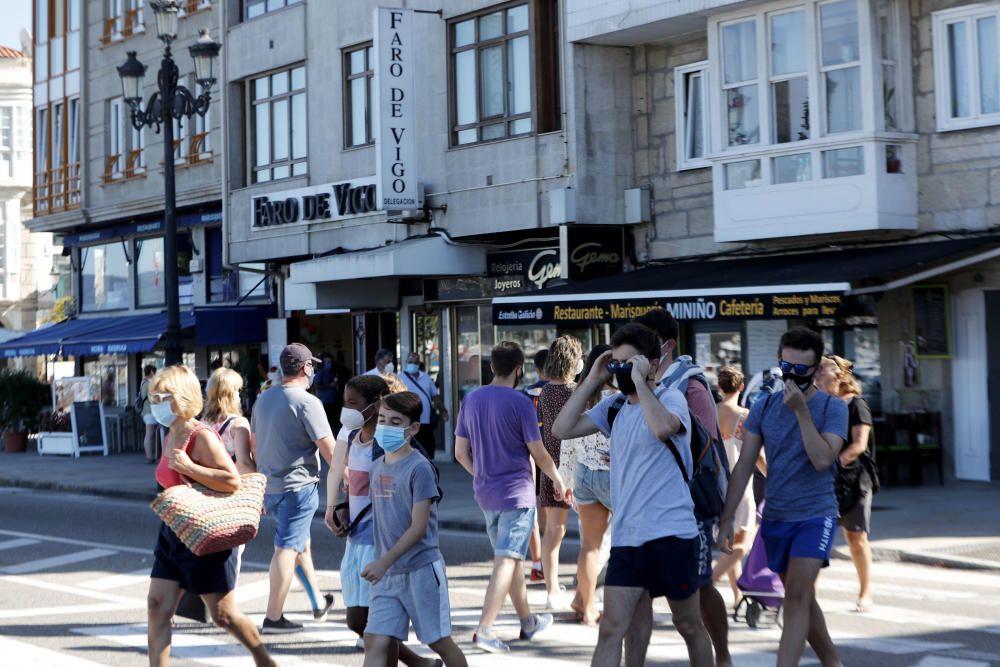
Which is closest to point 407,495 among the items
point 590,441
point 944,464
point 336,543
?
point 590,441

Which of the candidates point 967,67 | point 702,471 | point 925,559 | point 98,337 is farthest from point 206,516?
point 98,337

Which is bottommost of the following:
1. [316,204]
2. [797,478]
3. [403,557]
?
[403,557]

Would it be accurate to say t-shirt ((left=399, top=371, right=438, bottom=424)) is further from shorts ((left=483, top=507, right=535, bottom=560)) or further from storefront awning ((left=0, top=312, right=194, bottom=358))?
shorts ((left=483, top=507, right=535, bottom=560))

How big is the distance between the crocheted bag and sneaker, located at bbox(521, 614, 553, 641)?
2.30 metres

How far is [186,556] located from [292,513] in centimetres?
213

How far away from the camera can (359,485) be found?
25.9 feet

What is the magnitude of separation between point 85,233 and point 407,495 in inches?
1215

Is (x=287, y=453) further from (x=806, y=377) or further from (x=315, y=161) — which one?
(x=315, y=161)

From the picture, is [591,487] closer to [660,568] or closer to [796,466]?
[796,466]

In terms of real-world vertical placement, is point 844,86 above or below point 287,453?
above

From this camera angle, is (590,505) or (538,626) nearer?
(538,626)

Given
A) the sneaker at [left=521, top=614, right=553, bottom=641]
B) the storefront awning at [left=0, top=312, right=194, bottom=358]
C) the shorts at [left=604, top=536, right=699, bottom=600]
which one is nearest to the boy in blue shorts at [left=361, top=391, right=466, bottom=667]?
the shorts at [left=604, top=536, right=699, bottom=600]

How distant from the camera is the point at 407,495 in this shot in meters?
6.68

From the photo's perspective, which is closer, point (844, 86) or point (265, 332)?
point (844, 86)
